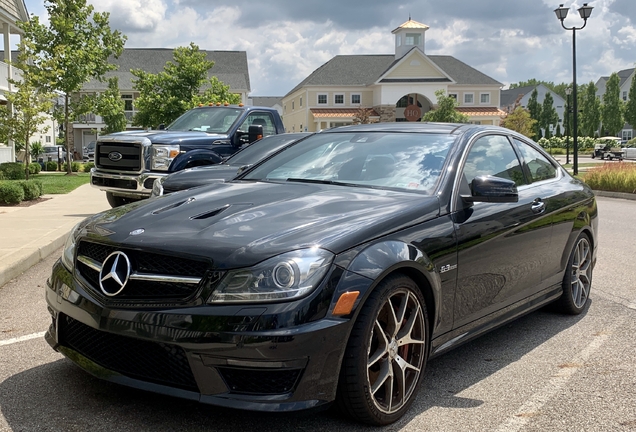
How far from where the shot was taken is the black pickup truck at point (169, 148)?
38.9 ft

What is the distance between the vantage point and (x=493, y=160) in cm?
494

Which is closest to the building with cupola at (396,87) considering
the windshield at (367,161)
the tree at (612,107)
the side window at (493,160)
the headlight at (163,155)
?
the tree at (612,107)

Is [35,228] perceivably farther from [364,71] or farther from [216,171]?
[364,71]

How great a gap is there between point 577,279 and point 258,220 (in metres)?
3.34

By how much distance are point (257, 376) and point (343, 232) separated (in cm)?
81


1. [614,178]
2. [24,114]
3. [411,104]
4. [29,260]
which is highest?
[411,104]

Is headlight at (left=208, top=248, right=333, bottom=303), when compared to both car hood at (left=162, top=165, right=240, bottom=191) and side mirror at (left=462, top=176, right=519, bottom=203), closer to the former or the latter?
side mirror at (left=462, top=176, right=519, bottom=203)

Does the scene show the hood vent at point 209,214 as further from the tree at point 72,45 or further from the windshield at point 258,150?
the tree at point 72,45

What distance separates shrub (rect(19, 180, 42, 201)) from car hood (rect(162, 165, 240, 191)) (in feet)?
21.5

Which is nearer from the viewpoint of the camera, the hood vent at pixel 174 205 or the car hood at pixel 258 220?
the car hood at pixel 258 220

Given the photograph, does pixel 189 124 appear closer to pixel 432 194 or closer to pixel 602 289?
pixel 602 289

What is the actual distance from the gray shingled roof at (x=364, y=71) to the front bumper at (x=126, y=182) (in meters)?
60.1

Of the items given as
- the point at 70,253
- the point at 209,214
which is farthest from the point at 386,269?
the point at 70,253

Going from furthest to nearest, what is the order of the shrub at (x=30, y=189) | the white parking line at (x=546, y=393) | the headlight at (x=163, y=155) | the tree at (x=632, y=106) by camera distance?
the tree at (x=632, y=106), the shrub at (x=30, y=189), the headlight at (x=163, y=155), the white parking line at (x=546, y=393)
